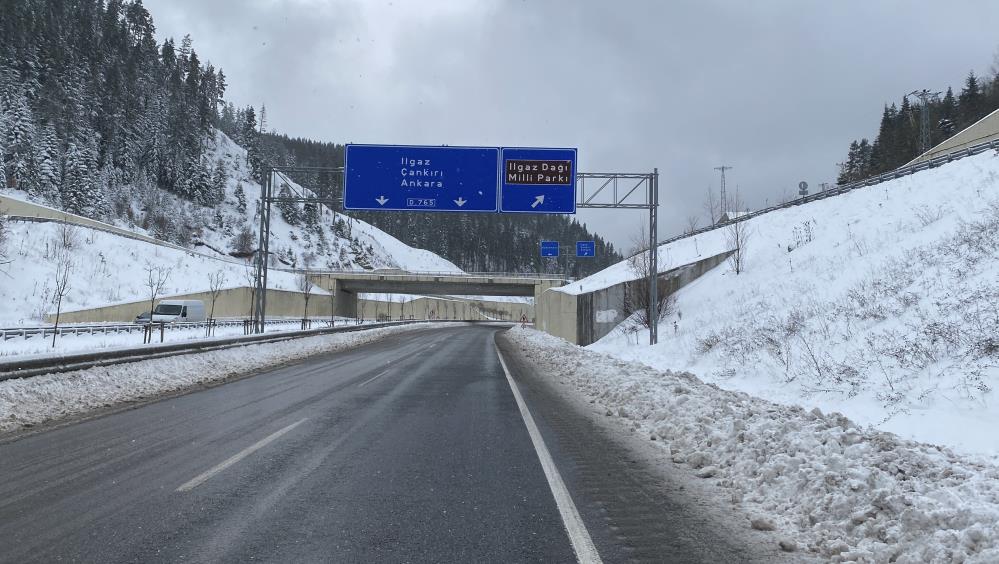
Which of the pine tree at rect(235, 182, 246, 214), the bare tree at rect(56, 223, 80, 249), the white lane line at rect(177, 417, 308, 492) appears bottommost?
the white lane line at rect(177, 417, 308, 492)

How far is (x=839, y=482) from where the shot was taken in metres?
4.63

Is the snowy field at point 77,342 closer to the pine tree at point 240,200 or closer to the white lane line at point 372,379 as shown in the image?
the white lane line at point 372,379

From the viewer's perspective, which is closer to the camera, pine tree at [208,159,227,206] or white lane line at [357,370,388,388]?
white lane line at [357,370,388,388]

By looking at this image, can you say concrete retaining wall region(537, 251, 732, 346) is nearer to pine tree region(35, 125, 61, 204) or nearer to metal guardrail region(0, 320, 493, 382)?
metal guardrail region(0, 320, 493, 382)

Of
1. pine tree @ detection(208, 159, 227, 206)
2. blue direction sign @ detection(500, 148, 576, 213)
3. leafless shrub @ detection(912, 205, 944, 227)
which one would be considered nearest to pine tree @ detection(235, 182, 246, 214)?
pine tree @ detection(208, 159, 227, 206)

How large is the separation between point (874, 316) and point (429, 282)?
5782cm

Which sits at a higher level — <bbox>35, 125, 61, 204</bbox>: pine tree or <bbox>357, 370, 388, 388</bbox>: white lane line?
<bbox>35, 125, 61, 204</bbox>: pine tree

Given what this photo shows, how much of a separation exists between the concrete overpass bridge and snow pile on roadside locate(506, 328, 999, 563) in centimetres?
5483

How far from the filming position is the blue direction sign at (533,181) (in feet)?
69.5

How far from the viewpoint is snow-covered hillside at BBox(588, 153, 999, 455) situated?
715 centimetres

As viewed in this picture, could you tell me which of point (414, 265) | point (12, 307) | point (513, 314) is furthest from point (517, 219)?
point (12, 307)

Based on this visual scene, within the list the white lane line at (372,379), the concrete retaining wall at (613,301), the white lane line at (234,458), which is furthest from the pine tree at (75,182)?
the white lane line at (234,458)

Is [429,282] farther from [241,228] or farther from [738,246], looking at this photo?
[241,228]

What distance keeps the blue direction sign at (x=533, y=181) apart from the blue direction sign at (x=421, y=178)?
46 centimetres
